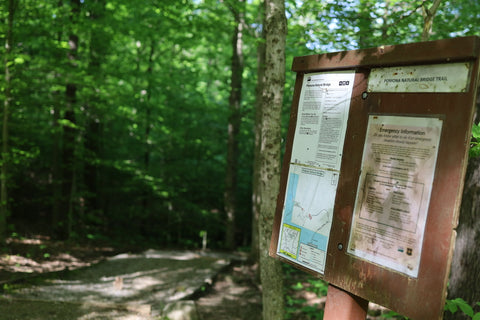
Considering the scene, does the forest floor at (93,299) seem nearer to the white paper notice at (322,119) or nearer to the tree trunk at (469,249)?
the tree trunk at (469,249)

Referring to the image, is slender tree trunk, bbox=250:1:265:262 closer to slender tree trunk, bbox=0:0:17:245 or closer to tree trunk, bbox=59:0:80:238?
tree trunk, bbox=59:0:80:238

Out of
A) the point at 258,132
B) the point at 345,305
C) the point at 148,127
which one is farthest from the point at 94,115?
the point at 345,305

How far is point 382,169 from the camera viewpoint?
1657 mm

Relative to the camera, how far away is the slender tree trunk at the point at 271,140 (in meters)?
3.79

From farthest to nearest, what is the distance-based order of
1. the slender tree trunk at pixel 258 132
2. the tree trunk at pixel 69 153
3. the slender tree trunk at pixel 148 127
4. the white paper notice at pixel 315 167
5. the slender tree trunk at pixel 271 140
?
1. the slender tree trunk at pixel 148 127
2. the tree trunk at pixel 69 153
3. the slender tree trunk at pixel 258 132
4. the slender tree trunk at pixel 271 140
5. the white paper notice at pixel 315 167

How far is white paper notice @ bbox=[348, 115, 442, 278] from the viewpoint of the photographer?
1.50m

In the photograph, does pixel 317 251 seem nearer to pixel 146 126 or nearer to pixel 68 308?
pixel 68 308

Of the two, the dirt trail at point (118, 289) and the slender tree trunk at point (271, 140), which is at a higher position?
the slender tree trunk at point (271, 140)

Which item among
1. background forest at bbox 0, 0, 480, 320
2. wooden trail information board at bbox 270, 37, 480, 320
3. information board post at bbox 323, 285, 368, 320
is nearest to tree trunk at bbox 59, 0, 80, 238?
background forest at bbox 0, 0, 480, 320

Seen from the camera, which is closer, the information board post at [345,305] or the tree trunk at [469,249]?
the information board post at [345,305]

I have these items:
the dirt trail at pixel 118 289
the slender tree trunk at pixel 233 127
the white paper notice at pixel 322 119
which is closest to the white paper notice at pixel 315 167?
the white paper notice at pixel 322 119

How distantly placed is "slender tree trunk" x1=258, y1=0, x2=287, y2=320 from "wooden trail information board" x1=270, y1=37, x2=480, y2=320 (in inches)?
65.9

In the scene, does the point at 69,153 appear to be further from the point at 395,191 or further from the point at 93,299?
the point at 395,191

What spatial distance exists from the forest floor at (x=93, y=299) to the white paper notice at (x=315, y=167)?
3.85 m
